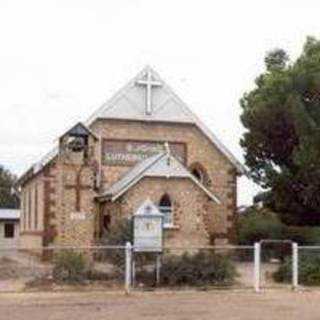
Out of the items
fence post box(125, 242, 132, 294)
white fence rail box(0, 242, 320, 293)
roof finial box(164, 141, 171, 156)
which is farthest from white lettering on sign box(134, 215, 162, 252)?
roof finial box(164, 141, 171, 156)

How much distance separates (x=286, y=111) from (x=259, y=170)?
5.09 meters

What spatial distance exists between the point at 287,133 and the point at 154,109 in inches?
244

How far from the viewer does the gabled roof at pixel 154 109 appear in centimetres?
4559

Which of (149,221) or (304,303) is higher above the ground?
(149,221)

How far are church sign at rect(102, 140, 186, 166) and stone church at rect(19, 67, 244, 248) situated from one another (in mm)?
45

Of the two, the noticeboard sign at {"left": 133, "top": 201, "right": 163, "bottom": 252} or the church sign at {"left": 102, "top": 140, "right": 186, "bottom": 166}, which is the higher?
the church sign at {"left": 102, "top": 140, "right": 186, "bottom": 166}

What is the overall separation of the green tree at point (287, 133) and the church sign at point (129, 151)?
3.98m

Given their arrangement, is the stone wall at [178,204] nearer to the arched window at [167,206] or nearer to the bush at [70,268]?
the arched window at [167,206]

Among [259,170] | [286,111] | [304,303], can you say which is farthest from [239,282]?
[259,170]

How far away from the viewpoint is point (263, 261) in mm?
36156

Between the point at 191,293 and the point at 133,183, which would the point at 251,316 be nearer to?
the point at 191,293

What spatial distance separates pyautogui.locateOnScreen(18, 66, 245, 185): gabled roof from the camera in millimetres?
45594

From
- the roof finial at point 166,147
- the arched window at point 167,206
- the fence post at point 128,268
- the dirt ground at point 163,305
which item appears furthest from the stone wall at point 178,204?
the dirt ground at point 163,305

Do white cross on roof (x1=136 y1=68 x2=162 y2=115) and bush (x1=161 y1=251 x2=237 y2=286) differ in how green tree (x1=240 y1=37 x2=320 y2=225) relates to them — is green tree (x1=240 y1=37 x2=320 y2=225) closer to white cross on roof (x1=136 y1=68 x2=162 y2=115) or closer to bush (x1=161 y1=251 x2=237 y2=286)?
white cross on roof (x1=136 y1=68 x2=162 y2=115)
